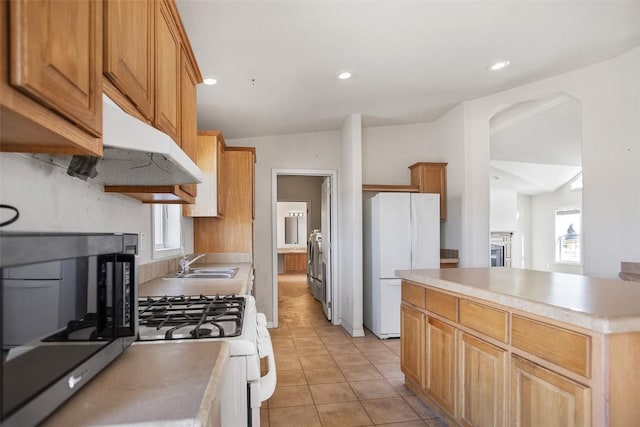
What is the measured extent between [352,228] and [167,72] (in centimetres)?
317

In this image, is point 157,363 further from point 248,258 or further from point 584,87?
point 584,87

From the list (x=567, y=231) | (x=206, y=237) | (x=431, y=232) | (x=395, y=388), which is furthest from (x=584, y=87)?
(x=567, y=231)

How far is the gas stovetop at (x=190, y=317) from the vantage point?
119 centimetres

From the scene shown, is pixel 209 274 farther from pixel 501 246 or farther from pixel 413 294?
pixel 501 246

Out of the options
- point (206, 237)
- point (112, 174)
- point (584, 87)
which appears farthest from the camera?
point (206, 237)

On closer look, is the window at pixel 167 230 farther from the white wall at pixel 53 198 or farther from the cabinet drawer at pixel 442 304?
the cabinet drawer at pixel 442 304

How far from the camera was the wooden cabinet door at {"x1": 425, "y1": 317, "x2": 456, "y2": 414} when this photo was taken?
7.07 ft

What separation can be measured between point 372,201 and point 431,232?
31.6 inches

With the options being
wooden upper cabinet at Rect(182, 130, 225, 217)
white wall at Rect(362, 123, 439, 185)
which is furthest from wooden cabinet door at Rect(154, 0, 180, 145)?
Answer: white wall at Rect(362, 123, 439, 185)

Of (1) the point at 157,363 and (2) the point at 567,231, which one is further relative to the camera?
(2) the point at 567,231

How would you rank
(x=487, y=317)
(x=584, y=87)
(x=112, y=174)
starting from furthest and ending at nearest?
(x=584, y=87) → (x=487, y=317) → (x=112, y=174)

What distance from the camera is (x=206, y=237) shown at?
4.03 metres

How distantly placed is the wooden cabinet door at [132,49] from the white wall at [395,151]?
12.8 ft

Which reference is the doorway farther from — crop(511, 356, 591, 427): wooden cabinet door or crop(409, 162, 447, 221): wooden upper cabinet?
crop(511, 356, 591, 427): wooden cabinet door
